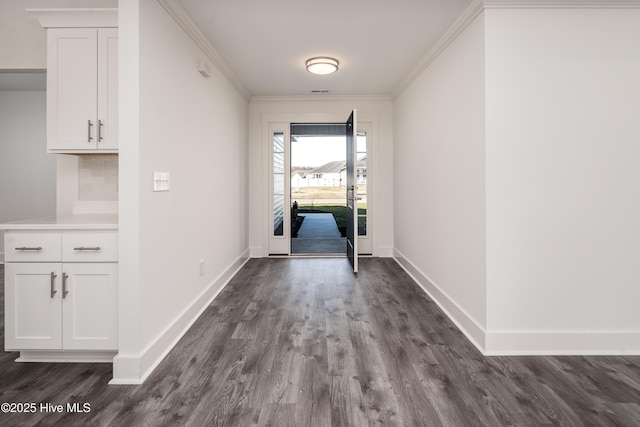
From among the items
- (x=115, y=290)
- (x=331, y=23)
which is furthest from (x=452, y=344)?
(x=331, y=23)

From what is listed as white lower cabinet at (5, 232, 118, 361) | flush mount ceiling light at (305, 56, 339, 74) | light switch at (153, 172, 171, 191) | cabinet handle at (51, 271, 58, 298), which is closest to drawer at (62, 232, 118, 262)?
white lower cabinet at (5, 232, 118, 361)

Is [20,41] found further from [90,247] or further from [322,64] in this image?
[322,64]

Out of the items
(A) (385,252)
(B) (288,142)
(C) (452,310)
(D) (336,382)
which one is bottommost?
(D) (336,382)

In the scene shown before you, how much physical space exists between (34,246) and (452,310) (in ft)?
10.2

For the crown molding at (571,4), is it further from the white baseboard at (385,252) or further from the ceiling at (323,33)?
the white baseboard at (385,252)

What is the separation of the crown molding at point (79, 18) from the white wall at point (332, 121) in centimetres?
322

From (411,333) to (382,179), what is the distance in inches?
126

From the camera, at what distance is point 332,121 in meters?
5.50

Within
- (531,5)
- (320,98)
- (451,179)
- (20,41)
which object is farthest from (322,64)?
(20,41)

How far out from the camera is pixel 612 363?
2.25 meters

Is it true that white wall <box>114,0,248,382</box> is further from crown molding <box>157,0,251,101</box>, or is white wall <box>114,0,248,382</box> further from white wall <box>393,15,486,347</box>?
white wall <box>393,15,486,347</box>

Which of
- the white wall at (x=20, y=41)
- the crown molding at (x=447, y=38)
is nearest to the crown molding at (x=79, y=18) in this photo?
the white wall at (x=20, y=41)

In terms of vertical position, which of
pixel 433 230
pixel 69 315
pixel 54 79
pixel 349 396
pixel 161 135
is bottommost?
pixel 349 396

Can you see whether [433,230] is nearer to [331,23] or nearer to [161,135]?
[331,23]
